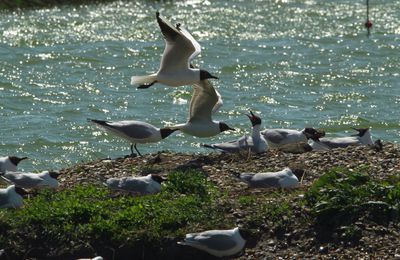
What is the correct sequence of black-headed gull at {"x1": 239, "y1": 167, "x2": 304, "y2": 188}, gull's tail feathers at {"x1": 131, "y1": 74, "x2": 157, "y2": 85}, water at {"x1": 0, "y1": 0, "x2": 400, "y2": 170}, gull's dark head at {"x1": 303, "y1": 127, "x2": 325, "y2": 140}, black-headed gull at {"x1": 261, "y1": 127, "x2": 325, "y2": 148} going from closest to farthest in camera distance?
black-headed gull at {"x1": 239, "y1": 167, "x2": 304, "y2": 188}, gull's dark head at {"x1": 303, "y1": 127, "x2": 325, "y2": 140}, black-headed gull at {"x1": 261, "y1": 127, "x2": 325, "y2": 148}, gull's tail feathers at {"x1": 131, "y1": 74, "x2": 157, "y2": 85}, water at {"x1": 0, "y1": 0, "x2": 400, "y2": 170}

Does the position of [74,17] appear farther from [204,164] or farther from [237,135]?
[204,164]

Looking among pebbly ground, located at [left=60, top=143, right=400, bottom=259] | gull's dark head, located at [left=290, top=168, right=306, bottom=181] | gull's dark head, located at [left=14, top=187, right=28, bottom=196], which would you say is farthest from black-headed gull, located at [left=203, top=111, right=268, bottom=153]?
gull's dark head, located at [left=14, top=187, right=28, bottom=196]

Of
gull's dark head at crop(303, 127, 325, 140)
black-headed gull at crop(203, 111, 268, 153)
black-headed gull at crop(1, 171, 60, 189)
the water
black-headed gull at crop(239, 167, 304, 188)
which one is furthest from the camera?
the water

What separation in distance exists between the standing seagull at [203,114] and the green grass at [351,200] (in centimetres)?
346

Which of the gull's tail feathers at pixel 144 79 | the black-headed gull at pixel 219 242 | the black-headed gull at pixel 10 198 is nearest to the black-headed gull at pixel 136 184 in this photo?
the black-headed gull at pixel 10 198

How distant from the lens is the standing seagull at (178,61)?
46.2 ft

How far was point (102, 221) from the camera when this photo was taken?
1032cm

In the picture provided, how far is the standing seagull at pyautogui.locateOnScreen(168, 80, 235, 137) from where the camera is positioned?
557 inches

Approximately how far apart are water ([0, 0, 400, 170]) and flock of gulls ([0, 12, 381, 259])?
3.29 meters

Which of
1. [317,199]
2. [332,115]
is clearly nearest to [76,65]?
[332,115]

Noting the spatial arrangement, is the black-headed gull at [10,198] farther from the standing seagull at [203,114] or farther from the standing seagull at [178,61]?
the standing seagull at [178,61]

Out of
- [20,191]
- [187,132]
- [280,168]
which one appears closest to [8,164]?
[20,191]

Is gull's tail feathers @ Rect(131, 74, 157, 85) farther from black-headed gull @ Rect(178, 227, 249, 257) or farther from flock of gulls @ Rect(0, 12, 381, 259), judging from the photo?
black-headed gull @ Rect(178, 227, 249, 257)

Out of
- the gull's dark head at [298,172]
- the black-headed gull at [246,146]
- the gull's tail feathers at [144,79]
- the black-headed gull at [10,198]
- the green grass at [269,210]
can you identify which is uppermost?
the gull's tail feathers at [144,79]
